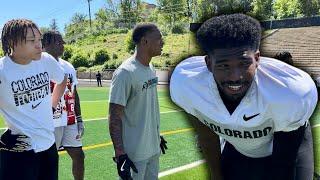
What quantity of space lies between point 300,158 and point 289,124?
24 cm

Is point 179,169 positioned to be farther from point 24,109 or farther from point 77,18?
point 77,18

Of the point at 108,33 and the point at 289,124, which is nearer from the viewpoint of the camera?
the point at 289,124

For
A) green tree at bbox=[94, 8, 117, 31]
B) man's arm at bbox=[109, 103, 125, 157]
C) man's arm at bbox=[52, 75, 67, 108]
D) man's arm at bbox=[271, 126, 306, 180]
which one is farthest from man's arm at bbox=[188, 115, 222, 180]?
green tree at bbox=[94, 8, 117, 31]

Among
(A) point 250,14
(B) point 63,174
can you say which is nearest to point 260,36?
(A) point 250,14

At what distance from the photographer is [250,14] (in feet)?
7.09

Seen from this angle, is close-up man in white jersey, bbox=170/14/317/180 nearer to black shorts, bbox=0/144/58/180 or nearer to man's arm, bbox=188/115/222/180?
man's arm, bbox=188/115/222/180

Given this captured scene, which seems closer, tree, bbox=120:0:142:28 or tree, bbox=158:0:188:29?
tree, bbox=158:0:188:29

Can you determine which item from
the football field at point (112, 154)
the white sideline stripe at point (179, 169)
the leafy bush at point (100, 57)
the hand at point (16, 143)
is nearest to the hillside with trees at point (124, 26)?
the leafy bush at point (100, 57)

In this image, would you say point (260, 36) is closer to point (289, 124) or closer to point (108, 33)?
point (289, 124)

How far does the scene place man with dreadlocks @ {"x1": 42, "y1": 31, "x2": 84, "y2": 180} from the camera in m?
4.98

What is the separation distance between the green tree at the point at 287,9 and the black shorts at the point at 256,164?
49.7m

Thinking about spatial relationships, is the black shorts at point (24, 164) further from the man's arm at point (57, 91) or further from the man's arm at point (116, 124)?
the man's arm at point (57, 91)

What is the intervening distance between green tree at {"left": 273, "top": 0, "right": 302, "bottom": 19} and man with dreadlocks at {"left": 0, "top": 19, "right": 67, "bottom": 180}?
48985 millimetres

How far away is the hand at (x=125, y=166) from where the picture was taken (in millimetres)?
3586
